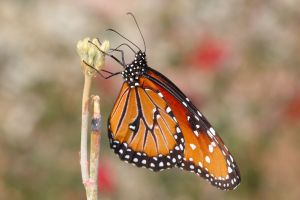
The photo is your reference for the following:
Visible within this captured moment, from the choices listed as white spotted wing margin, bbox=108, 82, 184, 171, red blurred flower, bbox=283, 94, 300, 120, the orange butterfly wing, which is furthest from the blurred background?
the orange butterfly wing

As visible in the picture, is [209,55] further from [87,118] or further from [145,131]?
[87,118]

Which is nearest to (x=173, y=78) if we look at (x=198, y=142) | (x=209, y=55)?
(x=209, y=55)

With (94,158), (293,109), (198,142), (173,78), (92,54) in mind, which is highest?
(173,78)

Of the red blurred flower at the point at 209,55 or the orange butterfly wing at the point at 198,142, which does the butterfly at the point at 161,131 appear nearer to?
the orange butterfly wing at the point at 198,142

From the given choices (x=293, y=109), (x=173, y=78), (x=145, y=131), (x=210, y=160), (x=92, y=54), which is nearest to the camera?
(x=92, y=54)

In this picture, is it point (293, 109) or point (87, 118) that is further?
point (293, 109)

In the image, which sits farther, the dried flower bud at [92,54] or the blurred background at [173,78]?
the blurred background at [173,78]

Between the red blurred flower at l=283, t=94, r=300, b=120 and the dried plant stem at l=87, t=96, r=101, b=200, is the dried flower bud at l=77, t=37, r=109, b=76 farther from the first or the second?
the red blurred flower at l=283, t=94, r=300, b=120

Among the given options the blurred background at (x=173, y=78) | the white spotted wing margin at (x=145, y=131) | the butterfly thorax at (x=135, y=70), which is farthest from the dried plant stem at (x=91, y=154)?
the blurred background at (x=173, y=78)
